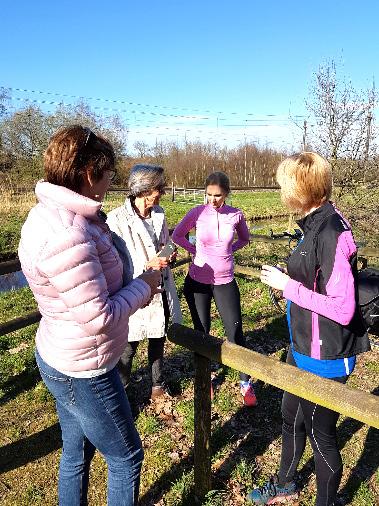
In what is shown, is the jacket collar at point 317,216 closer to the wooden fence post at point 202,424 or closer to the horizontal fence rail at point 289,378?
the horizontal fence rail at point 289,378

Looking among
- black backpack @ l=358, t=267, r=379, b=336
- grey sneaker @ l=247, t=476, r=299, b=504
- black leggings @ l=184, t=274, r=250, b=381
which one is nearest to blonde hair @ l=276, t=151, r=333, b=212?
black backpack @ l=358, t=267, r=379, b=336

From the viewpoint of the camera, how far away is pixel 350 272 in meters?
1.88

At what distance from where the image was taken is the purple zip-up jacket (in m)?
3.63

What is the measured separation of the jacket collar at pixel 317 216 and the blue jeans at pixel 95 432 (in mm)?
1149

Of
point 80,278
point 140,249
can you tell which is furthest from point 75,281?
point 140,249

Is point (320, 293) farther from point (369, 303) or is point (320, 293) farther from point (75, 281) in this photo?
point (75, 281)

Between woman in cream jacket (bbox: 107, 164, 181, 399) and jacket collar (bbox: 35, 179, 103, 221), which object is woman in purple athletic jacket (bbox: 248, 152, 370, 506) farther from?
woman in cream jacket (bbox: 107, 164, 181, 399)

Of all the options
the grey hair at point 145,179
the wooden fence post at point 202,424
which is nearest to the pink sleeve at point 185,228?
the grey hair at point 145,179

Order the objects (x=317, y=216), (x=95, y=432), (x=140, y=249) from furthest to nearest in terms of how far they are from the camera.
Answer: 1. (x=140, y=249)
2. (x=317, y=216)
3. (x=95, y=432)

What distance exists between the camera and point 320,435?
2.08 meters

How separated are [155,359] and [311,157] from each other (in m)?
2.26

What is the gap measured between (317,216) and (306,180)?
190mm

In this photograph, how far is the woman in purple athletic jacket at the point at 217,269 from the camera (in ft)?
11.8

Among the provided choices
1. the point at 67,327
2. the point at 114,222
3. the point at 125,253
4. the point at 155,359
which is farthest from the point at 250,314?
the point at 67,327
